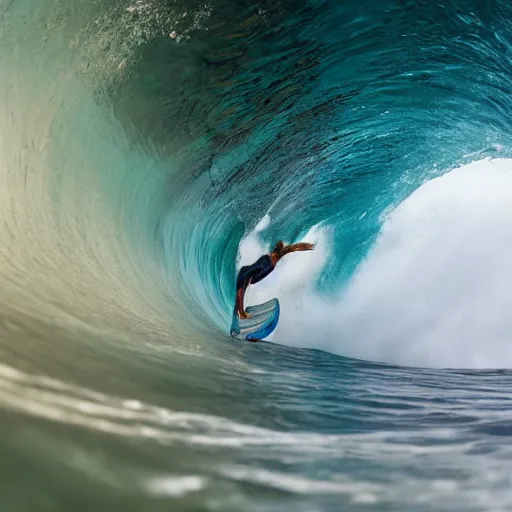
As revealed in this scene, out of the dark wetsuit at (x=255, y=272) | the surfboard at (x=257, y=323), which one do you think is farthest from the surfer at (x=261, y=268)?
the surfboard at (x=257, y=323)

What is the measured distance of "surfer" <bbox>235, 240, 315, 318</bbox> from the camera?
629 centimetres

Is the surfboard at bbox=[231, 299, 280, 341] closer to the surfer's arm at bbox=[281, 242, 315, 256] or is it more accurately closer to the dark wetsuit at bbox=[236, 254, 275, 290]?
the dark wetsuit at bbox=[236, 254, 275, 290]

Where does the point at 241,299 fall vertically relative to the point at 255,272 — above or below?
below

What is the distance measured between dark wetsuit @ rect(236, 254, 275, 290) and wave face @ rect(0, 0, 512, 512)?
16 centimetres

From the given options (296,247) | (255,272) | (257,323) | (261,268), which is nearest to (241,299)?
Result: (257,323)

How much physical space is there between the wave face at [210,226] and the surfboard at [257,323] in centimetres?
21

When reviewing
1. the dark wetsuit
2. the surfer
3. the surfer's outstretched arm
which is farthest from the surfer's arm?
the surfer's outstretched arm

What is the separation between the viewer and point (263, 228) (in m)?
6.27

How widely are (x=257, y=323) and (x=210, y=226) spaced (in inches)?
51.4

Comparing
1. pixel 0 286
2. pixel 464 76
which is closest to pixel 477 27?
pixel 464 76

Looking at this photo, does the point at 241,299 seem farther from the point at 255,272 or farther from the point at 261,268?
the point at 261,268

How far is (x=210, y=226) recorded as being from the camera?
17.6 feet

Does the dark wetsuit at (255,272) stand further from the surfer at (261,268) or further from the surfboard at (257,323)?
the surfboard at (257,323)

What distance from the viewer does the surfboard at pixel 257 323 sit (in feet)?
17.2
